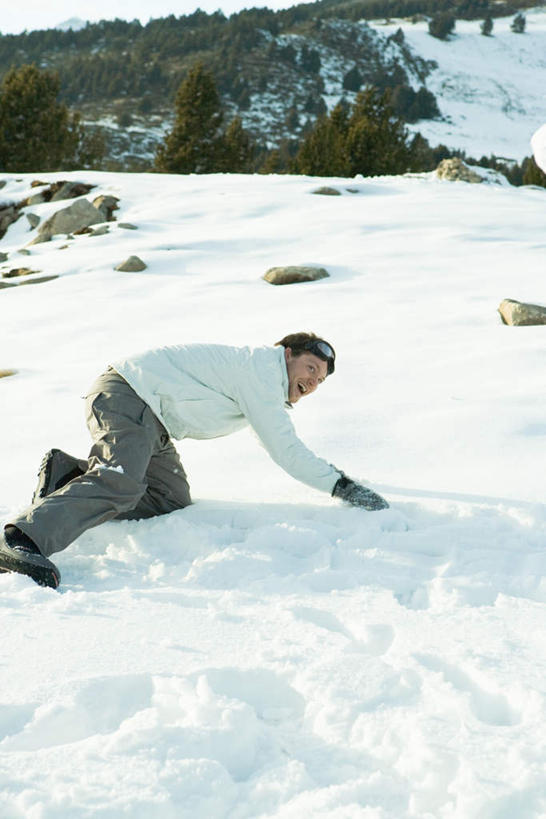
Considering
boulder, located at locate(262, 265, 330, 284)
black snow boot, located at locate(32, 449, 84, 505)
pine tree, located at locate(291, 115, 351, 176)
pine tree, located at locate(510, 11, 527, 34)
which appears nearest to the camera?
black snow boot, located at locate(32, 449, 84, 505)

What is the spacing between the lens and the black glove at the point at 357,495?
3.47 meters

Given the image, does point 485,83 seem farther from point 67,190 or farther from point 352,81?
point 67,190

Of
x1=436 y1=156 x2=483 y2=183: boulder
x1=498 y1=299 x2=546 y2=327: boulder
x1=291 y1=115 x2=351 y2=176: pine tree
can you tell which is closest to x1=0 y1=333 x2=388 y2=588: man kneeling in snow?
x1=498 y1=299 x2=546 y2=327: boulder

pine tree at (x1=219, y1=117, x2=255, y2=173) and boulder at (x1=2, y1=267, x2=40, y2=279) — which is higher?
pine tree at (x1=219, y1=117, x2=255, y2=173)

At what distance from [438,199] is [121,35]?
460 ft

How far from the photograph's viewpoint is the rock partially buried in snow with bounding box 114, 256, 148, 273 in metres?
10.4

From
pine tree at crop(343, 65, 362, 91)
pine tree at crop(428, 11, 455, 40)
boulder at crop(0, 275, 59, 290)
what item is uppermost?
pine tree at crop(428, 11, 455, 40)

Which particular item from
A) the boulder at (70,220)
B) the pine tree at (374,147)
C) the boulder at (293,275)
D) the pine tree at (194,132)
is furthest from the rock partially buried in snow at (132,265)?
the pine tree at (194,132)

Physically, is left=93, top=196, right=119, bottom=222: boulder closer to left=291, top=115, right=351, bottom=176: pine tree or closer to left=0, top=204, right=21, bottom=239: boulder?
left=0, top=204, right=21, bottom=239: boulder

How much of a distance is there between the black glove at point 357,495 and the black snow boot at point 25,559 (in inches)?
54.1

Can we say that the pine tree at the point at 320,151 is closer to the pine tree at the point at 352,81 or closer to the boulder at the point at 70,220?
the boulder at the point at 70,220

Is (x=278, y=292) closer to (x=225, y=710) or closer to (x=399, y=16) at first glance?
(x=225, y=710)

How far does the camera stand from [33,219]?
1538cm

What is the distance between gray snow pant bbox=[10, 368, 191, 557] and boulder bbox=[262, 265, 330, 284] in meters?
5.88
